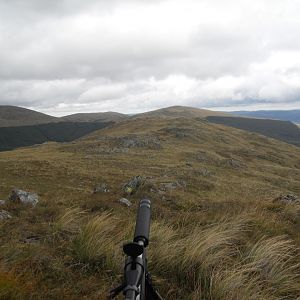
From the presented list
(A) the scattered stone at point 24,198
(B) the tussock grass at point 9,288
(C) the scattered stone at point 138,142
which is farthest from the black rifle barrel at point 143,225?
(C) the scattered stone at point 138,142

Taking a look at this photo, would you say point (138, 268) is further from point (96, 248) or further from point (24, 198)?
point (24, 198)

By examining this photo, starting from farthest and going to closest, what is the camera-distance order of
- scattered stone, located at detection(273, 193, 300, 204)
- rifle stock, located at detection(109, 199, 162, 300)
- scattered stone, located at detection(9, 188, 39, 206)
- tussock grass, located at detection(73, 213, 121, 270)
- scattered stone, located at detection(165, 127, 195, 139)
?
scattered stone, located at detection(165, 127, 195, 139)
scattered stone, located at detection(273, 193, 300, 204)
scattered stone, located at detection(9, 188, 39, 206)
tussock grass, located at detection(73, 213, 121, 270)
rifle stock, located at detection(109, 199, 162, 300)

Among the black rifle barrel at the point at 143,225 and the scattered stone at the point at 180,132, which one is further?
the scattered stone at the point at 180,132

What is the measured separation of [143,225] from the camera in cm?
354

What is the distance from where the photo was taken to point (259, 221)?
7941mm

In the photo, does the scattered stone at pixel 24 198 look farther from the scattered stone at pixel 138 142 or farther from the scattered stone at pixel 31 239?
the scattered stone at pixel 138 142

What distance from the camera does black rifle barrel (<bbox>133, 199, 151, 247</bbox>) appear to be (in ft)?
11.2

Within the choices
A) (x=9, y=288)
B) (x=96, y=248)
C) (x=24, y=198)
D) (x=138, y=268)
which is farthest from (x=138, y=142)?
(x=138, y=268)

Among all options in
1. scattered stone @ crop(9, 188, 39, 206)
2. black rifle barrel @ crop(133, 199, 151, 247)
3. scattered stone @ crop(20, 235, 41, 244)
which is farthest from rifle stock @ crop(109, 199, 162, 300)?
scattered stone @ crop(9, 188, 39, 206)

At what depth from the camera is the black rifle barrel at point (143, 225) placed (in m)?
3.43

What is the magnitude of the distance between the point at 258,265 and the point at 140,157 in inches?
2096

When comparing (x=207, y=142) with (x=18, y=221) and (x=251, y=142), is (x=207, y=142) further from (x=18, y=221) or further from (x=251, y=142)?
(x=18, y=221)

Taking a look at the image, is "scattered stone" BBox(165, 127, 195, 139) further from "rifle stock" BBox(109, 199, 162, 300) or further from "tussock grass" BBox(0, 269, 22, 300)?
"rifle stock" BBox(109, 199, 162, 300)

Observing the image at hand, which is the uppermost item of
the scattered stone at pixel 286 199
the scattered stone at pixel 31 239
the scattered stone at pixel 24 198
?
the scattered stone at pixel 31 239
